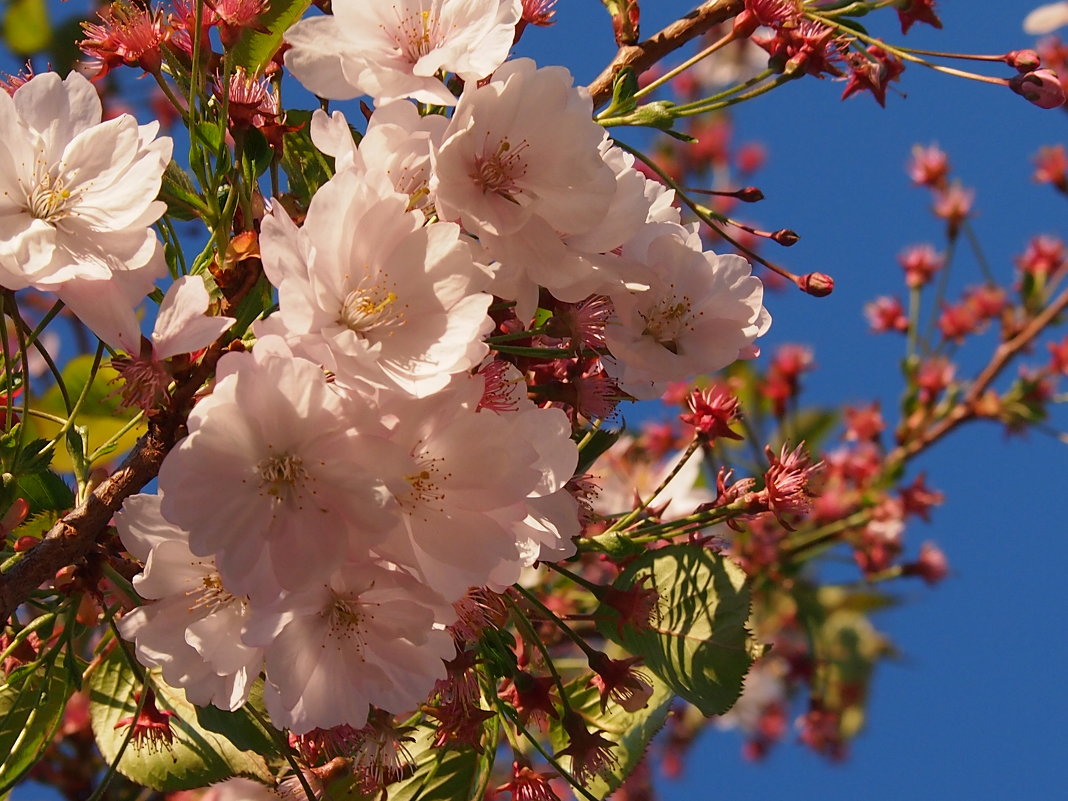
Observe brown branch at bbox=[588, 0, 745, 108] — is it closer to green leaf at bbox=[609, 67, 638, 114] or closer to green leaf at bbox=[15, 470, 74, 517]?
green leaf at bbox=[609, 67, 638, 114]

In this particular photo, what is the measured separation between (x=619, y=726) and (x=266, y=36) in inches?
30.0

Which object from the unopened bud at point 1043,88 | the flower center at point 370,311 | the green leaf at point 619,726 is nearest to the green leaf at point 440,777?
the green leaf at point 619,726

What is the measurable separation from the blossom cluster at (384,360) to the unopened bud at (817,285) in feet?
0.69

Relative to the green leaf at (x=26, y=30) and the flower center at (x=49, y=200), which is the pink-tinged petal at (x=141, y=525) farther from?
the green leaf at (x=26, y=30)

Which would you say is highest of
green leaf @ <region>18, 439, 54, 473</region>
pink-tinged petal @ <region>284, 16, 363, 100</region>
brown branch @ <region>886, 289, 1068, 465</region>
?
pink-tinged petal @ <region>284, 16, 363, 100</region>

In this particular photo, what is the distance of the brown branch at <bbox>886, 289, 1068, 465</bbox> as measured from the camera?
8.20 ft

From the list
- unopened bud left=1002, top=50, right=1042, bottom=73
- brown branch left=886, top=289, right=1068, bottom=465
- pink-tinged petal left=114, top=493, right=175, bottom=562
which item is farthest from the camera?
brown branch left=886, top=289, right=1068, bottom=465

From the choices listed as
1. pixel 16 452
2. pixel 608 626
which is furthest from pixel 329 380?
pixel 608 626

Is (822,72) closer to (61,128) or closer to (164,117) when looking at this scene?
(61,128)

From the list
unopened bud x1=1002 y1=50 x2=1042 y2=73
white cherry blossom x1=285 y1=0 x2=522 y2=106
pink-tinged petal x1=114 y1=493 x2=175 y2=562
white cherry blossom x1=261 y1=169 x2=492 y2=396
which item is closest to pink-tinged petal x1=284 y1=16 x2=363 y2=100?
white cherry blossom x1=285 y1=0 x2=522 y2=106

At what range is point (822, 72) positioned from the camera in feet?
3.72

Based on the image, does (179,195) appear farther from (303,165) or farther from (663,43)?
(663,43)

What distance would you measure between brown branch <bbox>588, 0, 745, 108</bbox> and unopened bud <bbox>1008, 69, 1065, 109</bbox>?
0.34 meters

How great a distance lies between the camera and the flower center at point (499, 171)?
2.67 ft
